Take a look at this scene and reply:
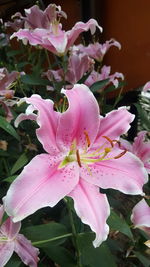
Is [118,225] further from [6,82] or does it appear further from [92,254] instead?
[6,82]

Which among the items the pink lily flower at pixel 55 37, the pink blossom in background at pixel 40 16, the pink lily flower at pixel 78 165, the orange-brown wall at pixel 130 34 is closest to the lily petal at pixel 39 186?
the pink lily flower at pixel 78 165

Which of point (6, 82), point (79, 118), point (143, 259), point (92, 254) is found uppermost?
point (79, 118)

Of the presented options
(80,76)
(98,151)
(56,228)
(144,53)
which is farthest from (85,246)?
(144,53)

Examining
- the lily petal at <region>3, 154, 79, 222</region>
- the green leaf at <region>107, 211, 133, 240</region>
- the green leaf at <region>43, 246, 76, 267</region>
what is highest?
the lily petal at <region>3, 154, 79, 222</region>

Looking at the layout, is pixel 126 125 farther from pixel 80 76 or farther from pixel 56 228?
pixel 80 76

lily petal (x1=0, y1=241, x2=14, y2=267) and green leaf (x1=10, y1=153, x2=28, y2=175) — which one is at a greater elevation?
Answer: green leaf (x1=10, y1=153, x2=28, y2=175)

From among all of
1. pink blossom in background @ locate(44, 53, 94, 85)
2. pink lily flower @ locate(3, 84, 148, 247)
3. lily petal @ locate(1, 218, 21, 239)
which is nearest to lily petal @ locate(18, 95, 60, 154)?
pink lily flower @ locate(3, 84, 148, 247)

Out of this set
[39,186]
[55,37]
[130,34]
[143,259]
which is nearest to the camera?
[39,186]

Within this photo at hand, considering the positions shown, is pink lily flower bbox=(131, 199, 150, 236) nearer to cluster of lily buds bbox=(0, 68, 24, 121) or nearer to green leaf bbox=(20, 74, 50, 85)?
cluster of lily buds bbox=(0, 68, 24, 121)

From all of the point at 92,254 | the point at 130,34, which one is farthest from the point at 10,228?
the point at 130,34
